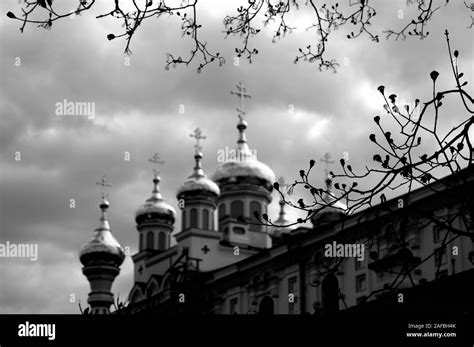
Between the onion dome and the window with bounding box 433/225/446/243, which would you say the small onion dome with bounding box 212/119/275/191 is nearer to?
the onion dome

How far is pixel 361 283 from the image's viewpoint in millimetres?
37031

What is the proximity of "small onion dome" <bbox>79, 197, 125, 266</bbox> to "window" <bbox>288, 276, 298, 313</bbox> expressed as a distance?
22.1 meters

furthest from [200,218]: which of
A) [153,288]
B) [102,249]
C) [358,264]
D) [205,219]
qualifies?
[358,264]

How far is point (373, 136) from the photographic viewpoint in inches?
342

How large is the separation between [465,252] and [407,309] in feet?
59.8

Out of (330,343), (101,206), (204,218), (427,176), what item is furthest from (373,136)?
(101,206)

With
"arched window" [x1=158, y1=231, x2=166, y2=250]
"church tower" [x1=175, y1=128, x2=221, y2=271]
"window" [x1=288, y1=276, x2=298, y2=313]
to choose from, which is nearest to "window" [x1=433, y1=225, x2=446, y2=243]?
"window" [x1=288, y1=276, x2=298, y2=313]

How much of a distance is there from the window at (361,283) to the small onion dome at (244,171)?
1891cm

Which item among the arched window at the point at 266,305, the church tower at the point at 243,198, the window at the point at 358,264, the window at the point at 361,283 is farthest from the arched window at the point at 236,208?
the window at the point at 361,283

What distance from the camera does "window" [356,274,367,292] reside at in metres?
36.8

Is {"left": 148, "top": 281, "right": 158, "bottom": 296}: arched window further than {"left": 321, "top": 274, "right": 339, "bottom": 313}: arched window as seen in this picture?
Yes

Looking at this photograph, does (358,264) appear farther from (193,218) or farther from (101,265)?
(101,265)

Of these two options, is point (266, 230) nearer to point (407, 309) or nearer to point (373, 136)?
point (407, 309)

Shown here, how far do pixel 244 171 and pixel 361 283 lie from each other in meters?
20.2
